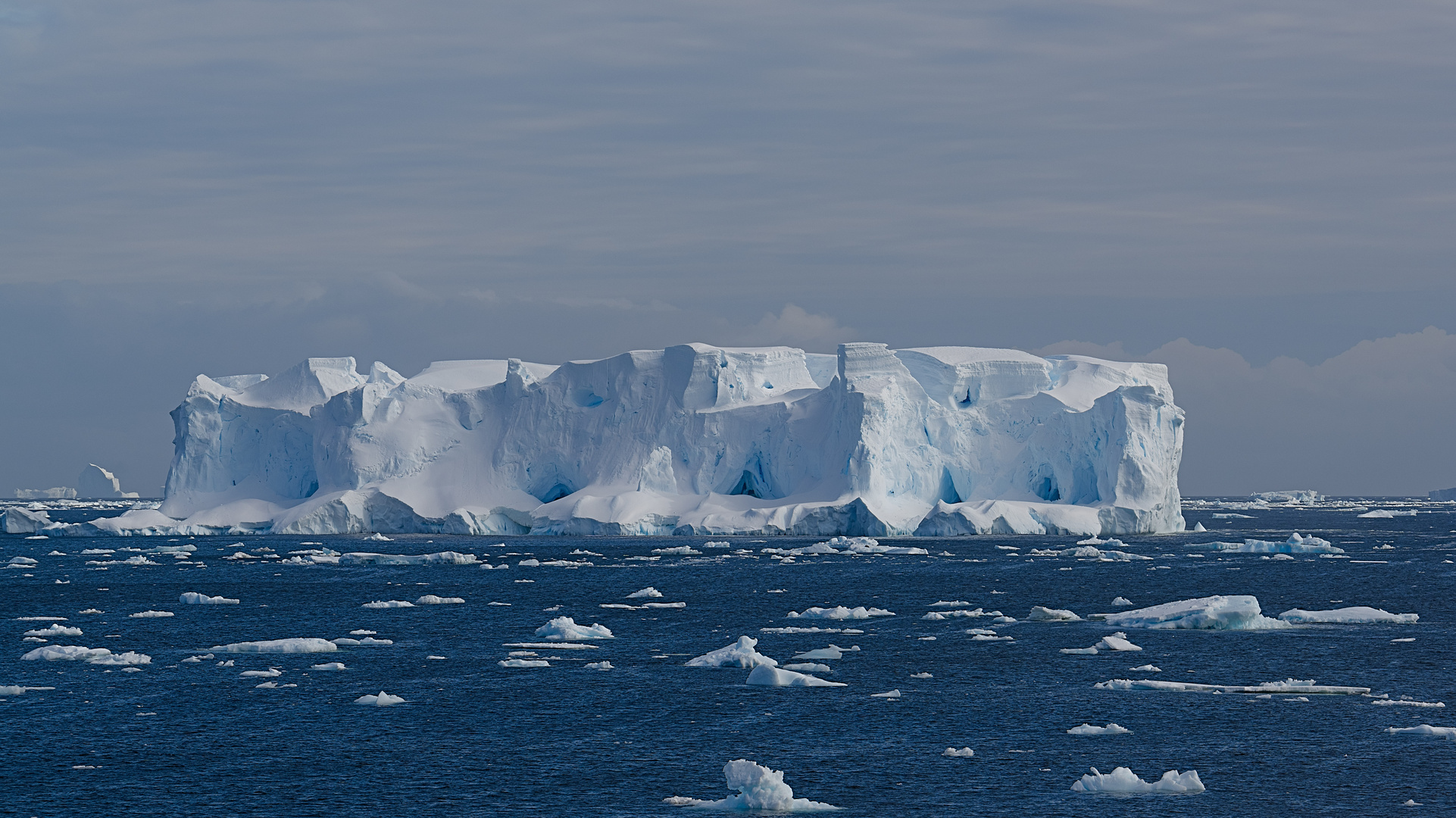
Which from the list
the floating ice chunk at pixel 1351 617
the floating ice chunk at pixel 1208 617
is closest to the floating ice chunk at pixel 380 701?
the floating ice chunk at pixel 1208 617

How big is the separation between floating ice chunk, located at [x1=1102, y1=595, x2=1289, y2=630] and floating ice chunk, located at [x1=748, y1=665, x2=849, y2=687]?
29.7ft

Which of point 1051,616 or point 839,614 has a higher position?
point 1051,616

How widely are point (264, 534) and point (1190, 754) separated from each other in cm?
5133

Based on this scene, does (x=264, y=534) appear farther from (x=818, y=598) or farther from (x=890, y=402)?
(x=818, y=598)

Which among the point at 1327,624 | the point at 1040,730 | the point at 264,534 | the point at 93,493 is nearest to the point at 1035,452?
the point at 1327,624

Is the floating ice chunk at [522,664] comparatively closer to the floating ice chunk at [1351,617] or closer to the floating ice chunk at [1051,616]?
the floating ice chunk at [1051,616]

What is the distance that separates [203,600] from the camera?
35.7m

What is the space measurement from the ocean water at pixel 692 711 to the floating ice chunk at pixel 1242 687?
0.23 meters

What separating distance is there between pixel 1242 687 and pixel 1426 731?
3.69 metres

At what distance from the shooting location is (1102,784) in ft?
53.3

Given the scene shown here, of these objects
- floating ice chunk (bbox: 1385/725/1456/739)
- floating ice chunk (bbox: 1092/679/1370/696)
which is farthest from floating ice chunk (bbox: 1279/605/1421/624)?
floating ice chunk (bbox: 1385/725/1456/739)

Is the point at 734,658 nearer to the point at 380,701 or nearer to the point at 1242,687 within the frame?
the point at 380,701

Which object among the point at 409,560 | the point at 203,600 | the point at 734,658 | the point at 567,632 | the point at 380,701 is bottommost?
the point at 409,560

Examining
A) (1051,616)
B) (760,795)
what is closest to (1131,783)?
(760,795)
